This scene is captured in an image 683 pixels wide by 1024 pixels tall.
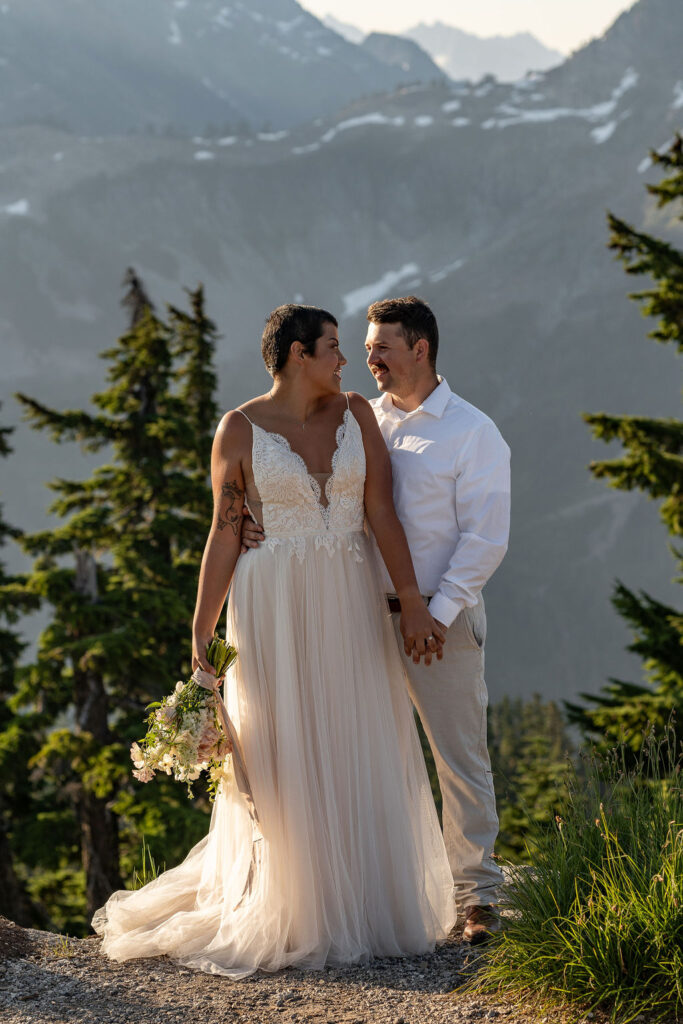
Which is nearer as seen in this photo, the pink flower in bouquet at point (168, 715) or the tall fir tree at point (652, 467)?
the pink flower in bouquet at point (168, 715)

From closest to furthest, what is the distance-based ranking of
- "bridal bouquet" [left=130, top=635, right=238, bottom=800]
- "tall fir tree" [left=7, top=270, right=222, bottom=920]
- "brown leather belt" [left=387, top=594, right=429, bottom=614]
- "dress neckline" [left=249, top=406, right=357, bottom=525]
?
1. "bridal bouquet" [left=130, top=635, right=238, bottom=800]
2. "dress neckline" [left=249, top=406, right=357, bottom=525]
3. "brown leather belt" [left=387, top=594, right=429, bottom=614]
4. "tall fir tree" [left=7, top=270, right=222, bottom=920]

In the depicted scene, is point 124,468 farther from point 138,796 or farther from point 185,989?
point 185,989

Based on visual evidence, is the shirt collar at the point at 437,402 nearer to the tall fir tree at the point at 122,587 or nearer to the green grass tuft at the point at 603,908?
the green grass tuft at the point at 603,908

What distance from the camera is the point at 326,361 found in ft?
11.5

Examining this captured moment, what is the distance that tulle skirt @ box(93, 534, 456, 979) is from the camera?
3.45 meters

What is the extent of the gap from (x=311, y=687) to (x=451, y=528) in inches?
30.5

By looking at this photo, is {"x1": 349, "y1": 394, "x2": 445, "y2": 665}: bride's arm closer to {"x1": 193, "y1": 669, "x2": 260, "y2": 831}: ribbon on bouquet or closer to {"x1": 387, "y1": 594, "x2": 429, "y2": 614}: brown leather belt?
{"x1": 387, "y1": 594, "x2": 429, "y2": 614}: brown leather belt

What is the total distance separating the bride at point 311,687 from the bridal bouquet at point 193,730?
86 millimetres

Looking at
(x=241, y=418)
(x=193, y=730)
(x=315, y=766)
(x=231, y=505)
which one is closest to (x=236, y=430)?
(x=241, y=418)

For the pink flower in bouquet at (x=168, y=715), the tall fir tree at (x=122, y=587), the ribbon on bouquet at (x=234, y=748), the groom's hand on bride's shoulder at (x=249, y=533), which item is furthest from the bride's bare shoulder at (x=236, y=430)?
the tall fir tree at (x=122, y=587)

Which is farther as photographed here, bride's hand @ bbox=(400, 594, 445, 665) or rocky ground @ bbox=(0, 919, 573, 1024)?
bride's hand @ bbox=(400, 594, 445, 665)

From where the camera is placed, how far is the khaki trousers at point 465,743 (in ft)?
11.8

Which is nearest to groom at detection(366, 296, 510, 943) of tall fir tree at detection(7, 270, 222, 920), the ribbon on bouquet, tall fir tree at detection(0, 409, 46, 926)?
the ribbon on bouquet

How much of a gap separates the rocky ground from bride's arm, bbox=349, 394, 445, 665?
104 centimetres
